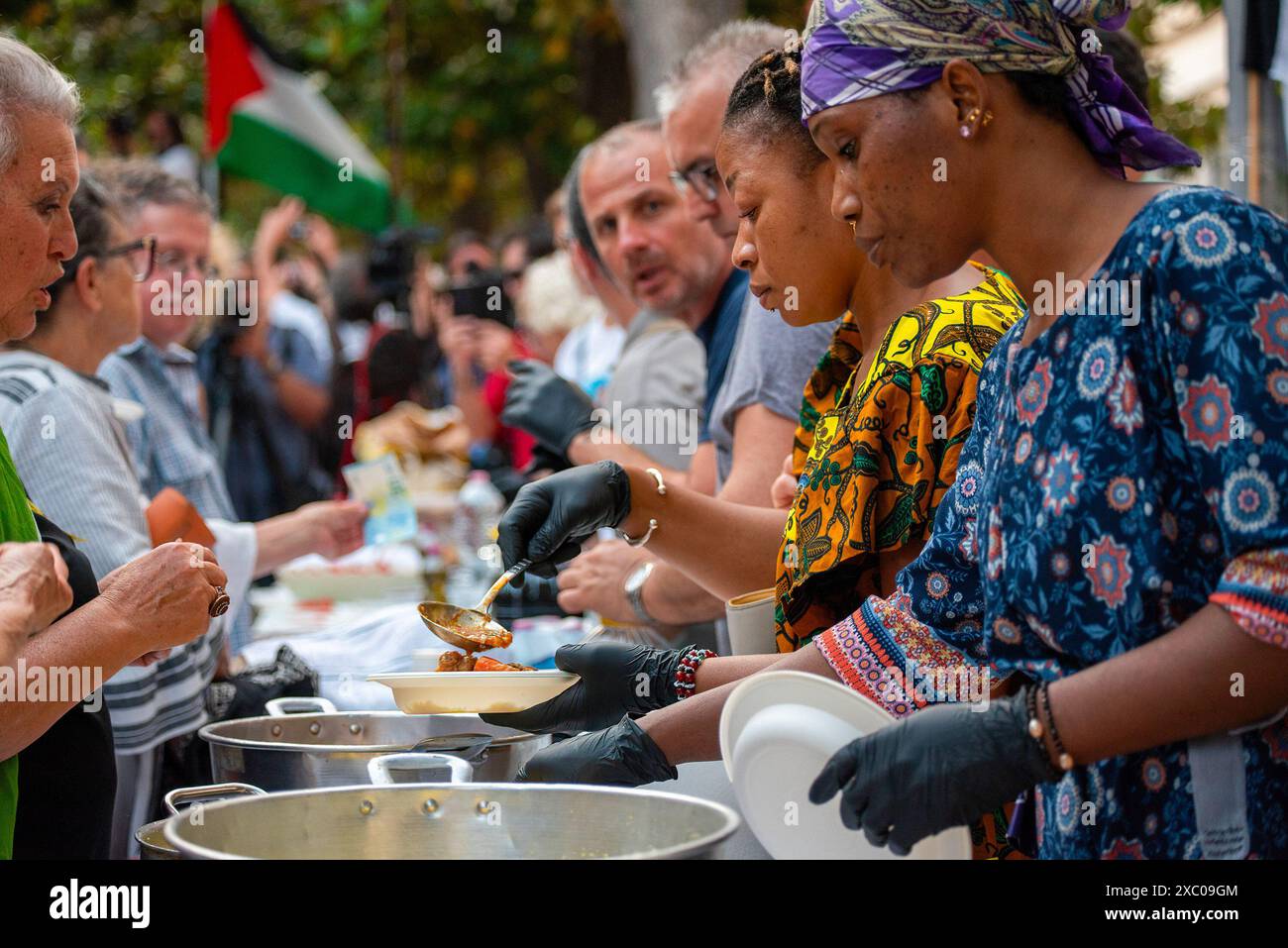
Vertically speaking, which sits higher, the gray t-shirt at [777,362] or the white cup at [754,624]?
the gray t-shirt at [777,362]

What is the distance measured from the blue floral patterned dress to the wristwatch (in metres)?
1.65

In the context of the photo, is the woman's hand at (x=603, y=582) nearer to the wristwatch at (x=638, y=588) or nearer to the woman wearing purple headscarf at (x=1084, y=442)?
the wristwatch at (x=638, y=588)

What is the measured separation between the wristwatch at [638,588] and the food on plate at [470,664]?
3.24 ft

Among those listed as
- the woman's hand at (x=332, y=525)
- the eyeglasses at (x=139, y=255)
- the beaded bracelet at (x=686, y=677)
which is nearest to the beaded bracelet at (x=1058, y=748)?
the beaded bracelet at (x=686, y=677)

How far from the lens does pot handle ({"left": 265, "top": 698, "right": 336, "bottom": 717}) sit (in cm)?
240

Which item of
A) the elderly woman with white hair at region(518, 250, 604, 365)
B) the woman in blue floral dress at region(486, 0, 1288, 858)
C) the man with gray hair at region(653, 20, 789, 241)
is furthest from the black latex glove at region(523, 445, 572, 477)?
the elderly woman with white hair at region(518, 250, 604, 365)

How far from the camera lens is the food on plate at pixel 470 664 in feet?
7.07

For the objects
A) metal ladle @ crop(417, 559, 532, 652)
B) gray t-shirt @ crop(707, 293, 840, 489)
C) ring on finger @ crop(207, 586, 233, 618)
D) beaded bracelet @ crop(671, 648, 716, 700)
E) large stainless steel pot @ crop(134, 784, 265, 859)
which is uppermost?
gray t-shirt @ crop(707, 293, 840, 489)

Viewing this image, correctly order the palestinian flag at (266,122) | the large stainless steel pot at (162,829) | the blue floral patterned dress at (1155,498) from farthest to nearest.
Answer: the palestinian flag at (266,122) → the large stainless steel pot at (162,829) → the blue floral patterned dress at (1155,498)

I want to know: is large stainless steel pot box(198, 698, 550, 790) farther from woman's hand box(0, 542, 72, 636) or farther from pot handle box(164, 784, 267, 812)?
woman's hand box(0, 542, 72, 636)

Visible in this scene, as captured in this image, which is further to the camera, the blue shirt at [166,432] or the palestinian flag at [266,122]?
the palestinian flag at [266,122]

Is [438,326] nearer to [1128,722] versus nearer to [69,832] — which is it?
[69,832]

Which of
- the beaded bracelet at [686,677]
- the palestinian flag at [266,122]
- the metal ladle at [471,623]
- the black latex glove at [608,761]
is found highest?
the palestinian flag at [266,122]

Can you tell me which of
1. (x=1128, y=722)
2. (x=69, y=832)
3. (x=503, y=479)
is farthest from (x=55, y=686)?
(x=503, y=479)
